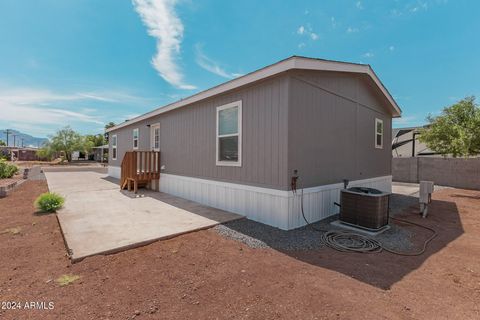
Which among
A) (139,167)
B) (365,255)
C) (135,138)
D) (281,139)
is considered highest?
(135,138)

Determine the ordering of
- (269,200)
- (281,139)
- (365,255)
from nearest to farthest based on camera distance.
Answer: (365,255) → (281,139) → (269,200)

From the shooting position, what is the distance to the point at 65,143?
29.5m

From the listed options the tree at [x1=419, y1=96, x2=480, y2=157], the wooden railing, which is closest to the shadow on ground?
the wooden railing

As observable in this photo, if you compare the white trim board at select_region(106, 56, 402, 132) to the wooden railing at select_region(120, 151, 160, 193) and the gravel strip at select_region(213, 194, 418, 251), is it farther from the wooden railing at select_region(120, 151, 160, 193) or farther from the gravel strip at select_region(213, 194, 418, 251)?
the gravel strip at select_region(213, 194, 418, 251)

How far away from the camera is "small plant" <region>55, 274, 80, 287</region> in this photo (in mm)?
2426

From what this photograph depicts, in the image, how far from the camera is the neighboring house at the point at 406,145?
16194 mm

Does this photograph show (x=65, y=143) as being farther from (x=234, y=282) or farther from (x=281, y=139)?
(x=234, y=282)

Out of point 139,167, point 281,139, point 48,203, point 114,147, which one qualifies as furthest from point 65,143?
point 281,139

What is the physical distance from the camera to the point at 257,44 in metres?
8.75

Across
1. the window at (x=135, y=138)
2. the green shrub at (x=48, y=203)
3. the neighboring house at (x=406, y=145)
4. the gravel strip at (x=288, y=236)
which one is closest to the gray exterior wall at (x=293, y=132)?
the gravel strip at (x=288, y=236)

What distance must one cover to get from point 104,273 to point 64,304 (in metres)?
0.57

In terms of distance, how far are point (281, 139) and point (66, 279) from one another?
3645 millimetres

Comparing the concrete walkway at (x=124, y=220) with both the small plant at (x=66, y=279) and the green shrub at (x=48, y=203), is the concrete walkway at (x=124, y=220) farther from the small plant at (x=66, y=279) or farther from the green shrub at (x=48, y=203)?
the small plant at (x=66, y=279)

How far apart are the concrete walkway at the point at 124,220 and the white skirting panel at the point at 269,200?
27cm
